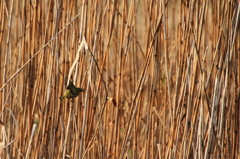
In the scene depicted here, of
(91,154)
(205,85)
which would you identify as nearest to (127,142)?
(91,154)

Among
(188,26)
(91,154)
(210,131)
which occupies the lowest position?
(91,154)

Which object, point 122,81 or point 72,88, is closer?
point 72,88

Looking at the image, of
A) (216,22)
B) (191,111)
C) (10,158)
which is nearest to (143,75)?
(191,111)

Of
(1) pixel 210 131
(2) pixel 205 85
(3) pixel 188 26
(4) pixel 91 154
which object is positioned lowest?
(4) pixel 91 154

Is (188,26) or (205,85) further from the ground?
(188,26)

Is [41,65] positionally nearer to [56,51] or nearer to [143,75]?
[56,51]

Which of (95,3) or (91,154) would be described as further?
(91,154)

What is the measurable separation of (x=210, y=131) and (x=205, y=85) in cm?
11

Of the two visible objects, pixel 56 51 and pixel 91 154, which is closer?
pixel 56 51

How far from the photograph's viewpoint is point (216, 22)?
1061 mm

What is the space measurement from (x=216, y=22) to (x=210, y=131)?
0.29 metres

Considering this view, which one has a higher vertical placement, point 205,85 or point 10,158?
point 205,85

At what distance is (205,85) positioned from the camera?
3.28ft

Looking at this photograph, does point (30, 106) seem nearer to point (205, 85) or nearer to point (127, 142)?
point (127, 142)
